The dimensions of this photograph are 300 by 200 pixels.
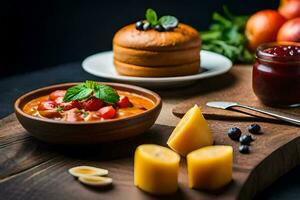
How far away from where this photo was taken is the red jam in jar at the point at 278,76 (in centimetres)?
268

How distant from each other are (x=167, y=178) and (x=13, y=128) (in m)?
0.90

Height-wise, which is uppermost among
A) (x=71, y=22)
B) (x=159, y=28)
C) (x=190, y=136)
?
(x=159, y=28)

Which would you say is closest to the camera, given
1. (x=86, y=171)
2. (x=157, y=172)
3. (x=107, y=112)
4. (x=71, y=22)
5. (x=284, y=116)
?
(x=157, y=172)

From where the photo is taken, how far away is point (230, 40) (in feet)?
12.2

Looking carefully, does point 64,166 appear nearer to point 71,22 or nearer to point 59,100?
point 59,100

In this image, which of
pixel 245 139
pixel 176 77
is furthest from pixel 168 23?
pixel 245 139

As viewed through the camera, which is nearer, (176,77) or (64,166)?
(64,166)

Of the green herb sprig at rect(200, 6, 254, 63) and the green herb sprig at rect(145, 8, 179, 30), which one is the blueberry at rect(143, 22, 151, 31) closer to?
the green herb sprig at rect(145, 8, 179, 30)

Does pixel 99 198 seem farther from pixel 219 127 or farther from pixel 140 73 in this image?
pixel 140 73

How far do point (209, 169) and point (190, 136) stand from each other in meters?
0.26

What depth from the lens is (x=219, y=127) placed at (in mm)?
2475

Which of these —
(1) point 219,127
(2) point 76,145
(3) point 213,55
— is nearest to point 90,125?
(2) point 76,145

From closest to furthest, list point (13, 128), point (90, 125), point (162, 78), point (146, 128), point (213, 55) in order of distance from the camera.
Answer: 1. point (90, 125)
2. point (146, 128)
3. point (13, 128)
4. point (162, 78)
5. point (213, 55)

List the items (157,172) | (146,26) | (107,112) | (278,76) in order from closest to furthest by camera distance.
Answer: (157,172), (107,112), (278,76), (146,26)
